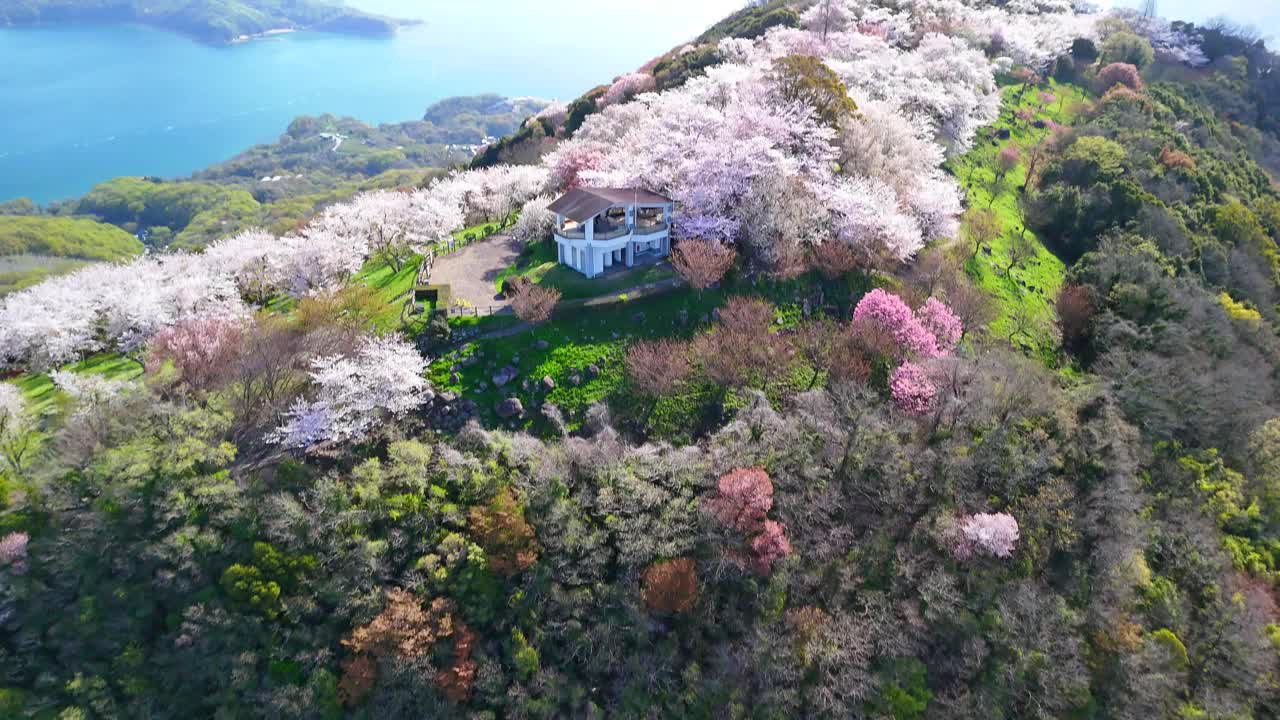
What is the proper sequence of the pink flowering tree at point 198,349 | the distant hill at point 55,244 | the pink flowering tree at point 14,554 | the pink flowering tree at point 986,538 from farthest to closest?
1. the distant hill at point 55,244
2. the pink flowering tree at point 198,349
3. the pink flowering tree at point 986,538
4. the pink flowering tree at point 14,554

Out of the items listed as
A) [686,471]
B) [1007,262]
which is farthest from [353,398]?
[1007,262]

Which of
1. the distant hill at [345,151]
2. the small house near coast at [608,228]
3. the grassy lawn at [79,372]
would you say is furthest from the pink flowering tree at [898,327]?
the distant hill at [345,151]

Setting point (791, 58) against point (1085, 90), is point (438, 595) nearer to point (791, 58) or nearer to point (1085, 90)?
point (791, 58)

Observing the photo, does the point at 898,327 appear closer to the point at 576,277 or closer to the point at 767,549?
the point at 767,549

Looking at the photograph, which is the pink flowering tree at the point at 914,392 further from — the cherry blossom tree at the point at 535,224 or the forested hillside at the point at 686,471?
the cherry blossom tree at the point at 535,224

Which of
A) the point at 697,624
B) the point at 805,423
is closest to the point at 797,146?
the point at 805,423

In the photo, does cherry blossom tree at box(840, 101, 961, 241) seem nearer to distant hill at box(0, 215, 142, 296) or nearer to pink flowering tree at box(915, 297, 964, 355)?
pink flowering tree at box(915, 297, 964, 355)
